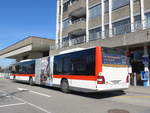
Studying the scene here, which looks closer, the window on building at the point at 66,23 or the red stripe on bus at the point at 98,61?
the red stripe on bus at the point at 98,61

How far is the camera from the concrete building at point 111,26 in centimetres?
1645

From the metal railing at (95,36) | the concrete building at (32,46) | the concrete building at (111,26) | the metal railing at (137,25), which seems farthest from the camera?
the concrete building at (32,46)

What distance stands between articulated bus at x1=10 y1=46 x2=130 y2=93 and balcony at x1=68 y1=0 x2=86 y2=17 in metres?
15.5

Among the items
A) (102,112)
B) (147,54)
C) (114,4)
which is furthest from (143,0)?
(102,112)

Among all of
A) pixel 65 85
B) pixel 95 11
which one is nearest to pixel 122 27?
pixel 95 11

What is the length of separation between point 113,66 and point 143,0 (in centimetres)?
1143

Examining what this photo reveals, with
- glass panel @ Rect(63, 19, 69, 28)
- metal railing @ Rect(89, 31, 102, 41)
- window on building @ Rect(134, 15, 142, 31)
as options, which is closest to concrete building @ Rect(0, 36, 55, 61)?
glass panel @ Rect(63, 19, 69, 28)

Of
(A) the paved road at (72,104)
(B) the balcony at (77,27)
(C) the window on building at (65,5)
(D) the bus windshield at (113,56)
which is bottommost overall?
(A) the paved road at (72,104)

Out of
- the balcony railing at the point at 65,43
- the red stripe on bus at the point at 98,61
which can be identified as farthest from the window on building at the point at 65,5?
the red stripe on bus at the point at 98,61

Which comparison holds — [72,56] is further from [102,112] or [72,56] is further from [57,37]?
[57,37]

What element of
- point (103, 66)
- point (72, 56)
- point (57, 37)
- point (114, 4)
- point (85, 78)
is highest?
point (114, 4)

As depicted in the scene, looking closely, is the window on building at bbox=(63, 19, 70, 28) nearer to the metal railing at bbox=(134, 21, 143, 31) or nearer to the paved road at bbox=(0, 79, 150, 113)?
the metal railing at bbox=(134, 21, 143, 31)

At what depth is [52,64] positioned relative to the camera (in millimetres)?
13898

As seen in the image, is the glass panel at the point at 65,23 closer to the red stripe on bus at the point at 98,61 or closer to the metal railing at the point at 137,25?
the metal railing at the point at 137,25
